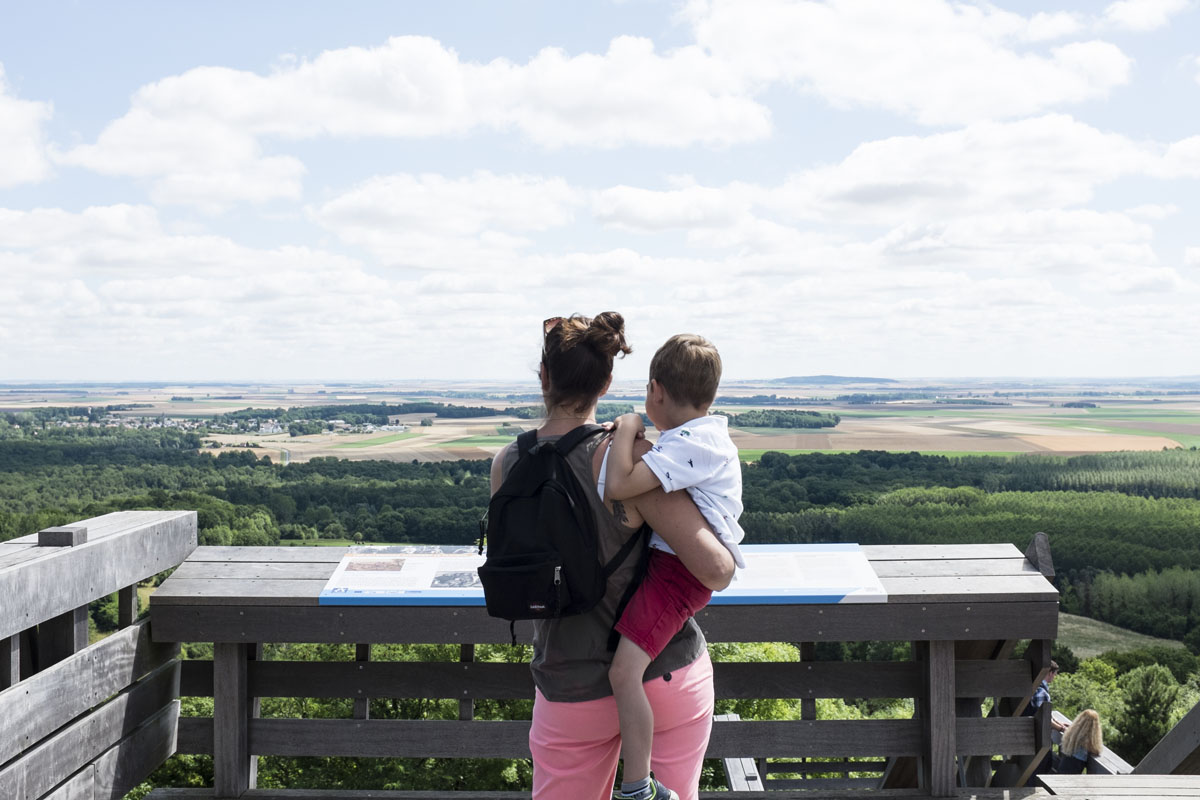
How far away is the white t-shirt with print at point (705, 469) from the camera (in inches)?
79.2

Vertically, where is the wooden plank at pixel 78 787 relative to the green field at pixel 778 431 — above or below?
above

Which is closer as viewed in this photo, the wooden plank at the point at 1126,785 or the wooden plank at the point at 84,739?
the wooden plank at the point at 84,739

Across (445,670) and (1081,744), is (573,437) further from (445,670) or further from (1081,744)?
(1081,744)

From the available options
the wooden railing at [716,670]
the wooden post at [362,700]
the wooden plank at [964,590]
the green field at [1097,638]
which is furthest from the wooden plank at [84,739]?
the green field at [1097,638]

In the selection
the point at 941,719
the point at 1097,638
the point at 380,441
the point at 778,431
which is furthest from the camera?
the point at 778,431

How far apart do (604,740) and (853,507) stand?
3052 inches

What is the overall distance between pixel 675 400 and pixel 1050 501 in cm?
9340

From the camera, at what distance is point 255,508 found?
65.9 metres

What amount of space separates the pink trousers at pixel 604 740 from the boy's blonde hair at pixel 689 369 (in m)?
0.59

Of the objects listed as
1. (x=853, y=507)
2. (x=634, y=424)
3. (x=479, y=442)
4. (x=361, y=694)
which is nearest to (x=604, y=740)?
(x=634, y=424)

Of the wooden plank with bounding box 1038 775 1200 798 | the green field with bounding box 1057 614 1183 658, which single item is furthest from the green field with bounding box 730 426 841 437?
the wooden plank with bounding box 1038 775 1200 798

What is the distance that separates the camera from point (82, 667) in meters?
2.82

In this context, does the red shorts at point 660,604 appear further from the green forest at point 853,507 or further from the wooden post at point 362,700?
the green forest at point 853,507

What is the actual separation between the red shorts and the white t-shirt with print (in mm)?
49
